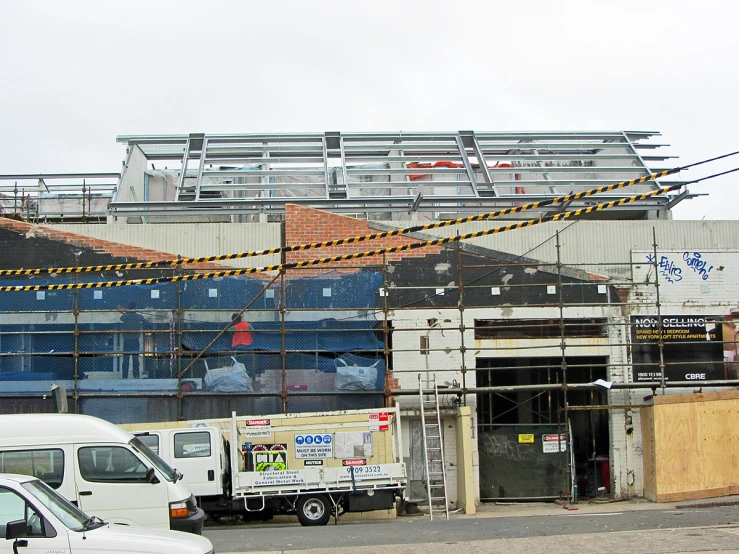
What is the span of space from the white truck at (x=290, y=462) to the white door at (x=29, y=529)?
309 inches

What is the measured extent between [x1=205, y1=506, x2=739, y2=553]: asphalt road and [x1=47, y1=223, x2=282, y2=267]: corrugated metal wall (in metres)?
6.96

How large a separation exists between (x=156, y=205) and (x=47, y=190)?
709 centimetres

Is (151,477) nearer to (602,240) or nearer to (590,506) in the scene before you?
(590,506)

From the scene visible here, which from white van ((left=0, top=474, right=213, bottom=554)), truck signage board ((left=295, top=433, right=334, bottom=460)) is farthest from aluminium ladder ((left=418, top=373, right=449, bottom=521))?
→ white van ((left=0, top=474, right=213, bottom=554))

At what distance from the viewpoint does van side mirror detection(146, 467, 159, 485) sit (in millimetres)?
11102

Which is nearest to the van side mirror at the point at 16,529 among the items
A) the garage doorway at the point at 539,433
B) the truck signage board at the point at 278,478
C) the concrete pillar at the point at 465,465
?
the truck signage board at the point at 278,478

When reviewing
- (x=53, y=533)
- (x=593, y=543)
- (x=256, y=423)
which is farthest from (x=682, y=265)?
(x=53, y=533)

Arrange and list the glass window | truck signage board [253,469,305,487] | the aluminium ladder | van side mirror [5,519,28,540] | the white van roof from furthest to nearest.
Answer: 1. the aluminium ladder
2. truck signage board [253,469,305,487]
3. the white van roof
4. the glass window
5. van side mirror [5,519,28,540]

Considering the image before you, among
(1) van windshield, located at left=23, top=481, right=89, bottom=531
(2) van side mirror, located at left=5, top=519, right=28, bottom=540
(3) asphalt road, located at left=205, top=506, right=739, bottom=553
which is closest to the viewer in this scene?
(2) van side mirror, located at left=5, top=519, right=28, bottom=540

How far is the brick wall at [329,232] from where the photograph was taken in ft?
63.3

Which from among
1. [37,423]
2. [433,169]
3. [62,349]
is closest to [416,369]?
[433,169]

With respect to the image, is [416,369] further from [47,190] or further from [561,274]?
[47,190]

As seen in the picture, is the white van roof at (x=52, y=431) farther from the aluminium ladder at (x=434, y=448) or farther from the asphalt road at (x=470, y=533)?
the aluminium ladder at (x=434, y=448)

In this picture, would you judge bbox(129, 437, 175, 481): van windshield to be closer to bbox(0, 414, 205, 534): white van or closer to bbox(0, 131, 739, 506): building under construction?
bbox(0, 414, 205, 534): white van
